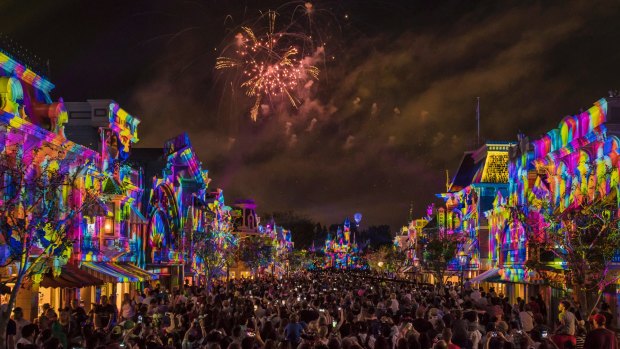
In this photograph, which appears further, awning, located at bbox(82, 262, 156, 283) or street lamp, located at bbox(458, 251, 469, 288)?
street lamp, located at bbox(458, 251, 469, 288)

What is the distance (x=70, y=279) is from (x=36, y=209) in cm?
837

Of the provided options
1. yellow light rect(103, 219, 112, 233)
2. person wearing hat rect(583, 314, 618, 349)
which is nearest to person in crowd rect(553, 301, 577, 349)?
person wearing hat rect(583, 314, 618, 349)

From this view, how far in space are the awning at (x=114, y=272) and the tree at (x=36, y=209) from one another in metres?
1.99

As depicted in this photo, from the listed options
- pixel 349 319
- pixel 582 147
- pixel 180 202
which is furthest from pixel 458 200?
pixel 349 319

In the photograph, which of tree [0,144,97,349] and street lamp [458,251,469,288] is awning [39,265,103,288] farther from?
street lamp [458,251,469,288]

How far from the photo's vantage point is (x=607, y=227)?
1038 inches

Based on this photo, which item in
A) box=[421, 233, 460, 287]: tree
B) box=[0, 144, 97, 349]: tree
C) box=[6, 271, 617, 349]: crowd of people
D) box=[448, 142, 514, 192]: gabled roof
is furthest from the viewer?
box=[448, 142, 514, 192]: gabled roof

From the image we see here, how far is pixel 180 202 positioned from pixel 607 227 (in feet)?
126

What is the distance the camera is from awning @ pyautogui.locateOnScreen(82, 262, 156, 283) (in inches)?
1380

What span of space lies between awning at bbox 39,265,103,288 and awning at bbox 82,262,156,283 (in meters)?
1.74

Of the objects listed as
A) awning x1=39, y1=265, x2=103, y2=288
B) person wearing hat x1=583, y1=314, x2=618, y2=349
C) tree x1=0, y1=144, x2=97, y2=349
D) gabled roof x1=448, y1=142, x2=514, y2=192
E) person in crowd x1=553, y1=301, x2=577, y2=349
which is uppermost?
gabled roof x1=448, y1=142, x2=514, y2=192

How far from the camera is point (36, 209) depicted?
73.9ft

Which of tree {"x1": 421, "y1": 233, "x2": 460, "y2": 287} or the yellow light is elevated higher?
the yellow light

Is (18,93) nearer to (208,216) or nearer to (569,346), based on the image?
(569,346)
